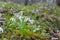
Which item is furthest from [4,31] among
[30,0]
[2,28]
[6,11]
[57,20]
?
[30,0]

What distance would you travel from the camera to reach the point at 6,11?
7184 millimetres

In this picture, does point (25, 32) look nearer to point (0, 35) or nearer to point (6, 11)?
point (0, 35)

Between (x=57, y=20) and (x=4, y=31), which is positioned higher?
(x=4, y=31)

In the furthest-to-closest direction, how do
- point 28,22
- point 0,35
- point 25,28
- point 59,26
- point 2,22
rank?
point 59,26 → point 28,22 → point 2,22 → point 25,28 → point 0,35

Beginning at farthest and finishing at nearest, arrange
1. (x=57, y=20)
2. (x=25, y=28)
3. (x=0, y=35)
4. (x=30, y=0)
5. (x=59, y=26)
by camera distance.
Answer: (x=30, y=0)
(x=57, y=20)
(x=59, y=26)
(x=25, y=28)
(x=0, y=35)

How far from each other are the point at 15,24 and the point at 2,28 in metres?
0.45

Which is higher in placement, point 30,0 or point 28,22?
point 28,22

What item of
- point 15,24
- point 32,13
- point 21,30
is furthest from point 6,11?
point 21,30

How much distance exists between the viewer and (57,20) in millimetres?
8281

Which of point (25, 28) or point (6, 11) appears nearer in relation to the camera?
point (25, 28)

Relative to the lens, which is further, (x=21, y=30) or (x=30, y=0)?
(x=30, y=0)

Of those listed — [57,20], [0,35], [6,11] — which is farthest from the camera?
[57,20]

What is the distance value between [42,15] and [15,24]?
2.67 meters

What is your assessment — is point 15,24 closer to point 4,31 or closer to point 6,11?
point 4,31
